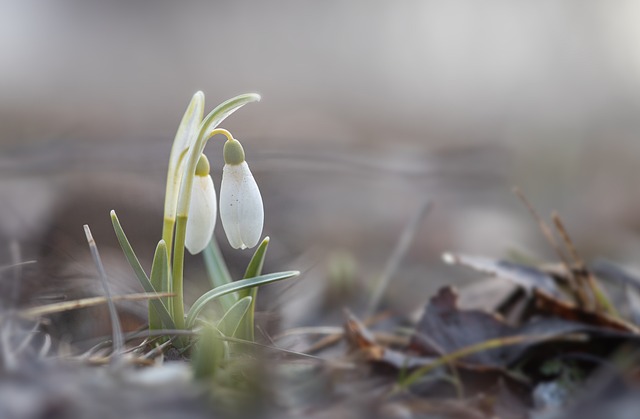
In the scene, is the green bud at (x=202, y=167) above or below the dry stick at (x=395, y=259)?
above

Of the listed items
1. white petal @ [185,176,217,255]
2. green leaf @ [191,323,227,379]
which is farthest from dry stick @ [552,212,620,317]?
green leaf @ [191,323,227,379]

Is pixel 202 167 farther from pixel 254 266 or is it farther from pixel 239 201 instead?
pixel 254 266

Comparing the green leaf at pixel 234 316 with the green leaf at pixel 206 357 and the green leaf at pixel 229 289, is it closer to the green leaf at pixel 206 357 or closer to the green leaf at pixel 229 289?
the green leaf at pixel 229 289

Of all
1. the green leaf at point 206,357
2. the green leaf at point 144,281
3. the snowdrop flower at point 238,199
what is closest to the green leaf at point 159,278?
the green leaf at point 144,281

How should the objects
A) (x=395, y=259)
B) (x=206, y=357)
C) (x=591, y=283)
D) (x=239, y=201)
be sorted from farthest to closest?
(x=395, y=259) < (x=591, y=283) < (x=239, y=201) < (x=206, y=357)

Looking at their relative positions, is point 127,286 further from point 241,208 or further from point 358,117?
point 358,117

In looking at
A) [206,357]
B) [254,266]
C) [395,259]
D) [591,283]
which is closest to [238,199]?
[254,266]
